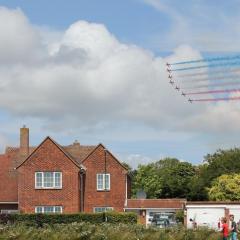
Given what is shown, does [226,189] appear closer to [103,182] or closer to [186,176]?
[103,182]

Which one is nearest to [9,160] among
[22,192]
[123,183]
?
[22,192]

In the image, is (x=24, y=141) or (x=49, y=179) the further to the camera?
(x=24, y=141)

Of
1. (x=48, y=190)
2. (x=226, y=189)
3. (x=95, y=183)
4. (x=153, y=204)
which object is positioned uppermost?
(x=95, y=183)

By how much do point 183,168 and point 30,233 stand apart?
316 ft

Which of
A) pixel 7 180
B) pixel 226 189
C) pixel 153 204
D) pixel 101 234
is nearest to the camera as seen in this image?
pixel 101 234

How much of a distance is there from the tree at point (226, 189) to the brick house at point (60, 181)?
18673 millimetres

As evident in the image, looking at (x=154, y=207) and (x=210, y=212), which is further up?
(x=154, y=207)

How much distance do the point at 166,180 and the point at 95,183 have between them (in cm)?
5596

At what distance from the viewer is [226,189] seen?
86.2m

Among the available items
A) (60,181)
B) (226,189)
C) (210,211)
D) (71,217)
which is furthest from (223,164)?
(71,217)

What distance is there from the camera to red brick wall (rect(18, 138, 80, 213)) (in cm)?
6662

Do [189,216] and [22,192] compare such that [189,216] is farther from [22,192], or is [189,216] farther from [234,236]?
[234,236]

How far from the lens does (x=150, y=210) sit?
73688 millimetres

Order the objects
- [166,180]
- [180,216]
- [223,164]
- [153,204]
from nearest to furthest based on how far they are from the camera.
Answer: [180,216], [153,204], [223,164], [166,180]
